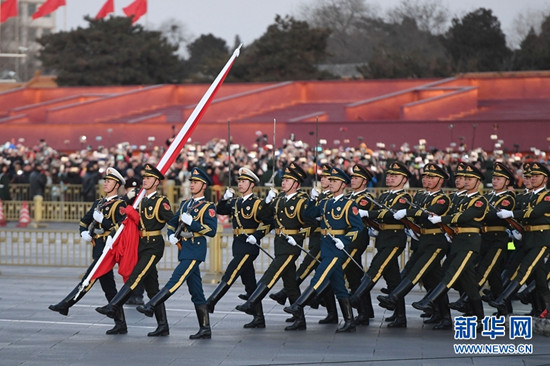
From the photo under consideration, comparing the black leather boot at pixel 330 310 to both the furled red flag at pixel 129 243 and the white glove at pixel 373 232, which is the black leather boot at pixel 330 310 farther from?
the furled red flag at pixel 129 243

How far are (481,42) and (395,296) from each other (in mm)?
41541

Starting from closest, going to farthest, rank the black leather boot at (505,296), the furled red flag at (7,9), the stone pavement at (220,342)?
the stone pavement at (220,342)
the black leather boot at (505,296)
the furled red flag at (7,9)

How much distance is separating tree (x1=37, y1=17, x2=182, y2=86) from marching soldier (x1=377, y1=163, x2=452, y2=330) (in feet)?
125

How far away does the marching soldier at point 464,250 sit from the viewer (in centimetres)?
1182

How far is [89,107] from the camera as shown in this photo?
1631 inches

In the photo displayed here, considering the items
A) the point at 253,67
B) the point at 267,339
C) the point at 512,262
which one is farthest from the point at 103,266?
the point at 253,67

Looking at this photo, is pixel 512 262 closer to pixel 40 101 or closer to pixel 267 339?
pixel 267 339

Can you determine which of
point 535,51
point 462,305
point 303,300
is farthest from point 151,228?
point 535,51

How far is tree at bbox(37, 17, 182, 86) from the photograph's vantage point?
164 ft

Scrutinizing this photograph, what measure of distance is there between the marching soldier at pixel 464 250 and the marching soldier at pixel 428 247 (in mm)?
187

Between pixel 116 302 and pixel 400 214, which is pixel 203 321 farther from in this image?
pixel 400 214

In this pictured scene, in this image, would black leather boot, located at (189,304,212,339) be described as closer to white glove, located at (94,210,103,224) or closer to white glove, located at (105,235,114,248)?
white glove, located at (105,235,114,248)

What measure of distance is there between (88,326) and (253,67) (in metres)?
37.7

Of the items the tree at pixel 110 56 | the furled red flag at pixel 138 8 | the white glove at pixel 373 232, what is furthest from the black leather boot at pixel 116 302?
the tree at pixel 110 56
